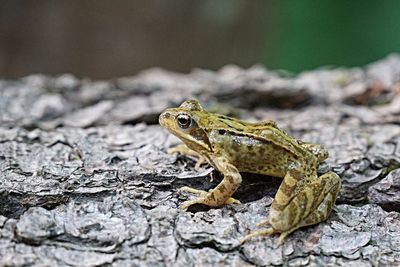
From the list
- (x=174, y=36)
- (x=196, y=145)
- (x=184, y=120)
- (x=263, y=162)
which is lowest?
(x=263, y=162)

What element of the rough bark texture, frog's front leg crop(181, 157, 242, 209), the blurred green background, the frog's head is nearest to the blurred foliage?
the blurred green background

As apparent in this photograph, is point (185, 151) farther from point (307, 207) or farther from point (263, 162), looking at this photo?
point (307, 207)

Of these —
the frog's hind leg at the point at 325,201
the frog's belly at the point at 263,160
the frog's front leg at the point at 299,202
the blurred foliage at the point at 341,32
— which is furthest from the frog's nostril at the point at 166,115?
the blurred foliage at the point at 341,32

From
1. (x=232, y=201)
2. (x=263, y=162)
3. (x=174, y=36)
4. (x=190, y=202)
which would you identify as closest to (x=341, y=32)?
(x=174, y=36)

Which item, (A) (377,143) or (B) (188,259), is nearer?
(B) (188,259)

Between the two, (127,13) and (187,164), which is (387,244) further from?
(127,13)

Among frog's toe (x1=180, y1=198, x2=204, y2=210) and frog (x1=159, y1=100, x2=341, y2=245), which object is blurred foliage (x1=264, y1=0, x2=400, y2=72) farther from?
frog's toe (x1=180, y1=198, x2=204, y2=210)

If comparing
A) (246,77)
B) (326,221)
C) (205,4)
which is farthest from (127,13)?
(326,221)
